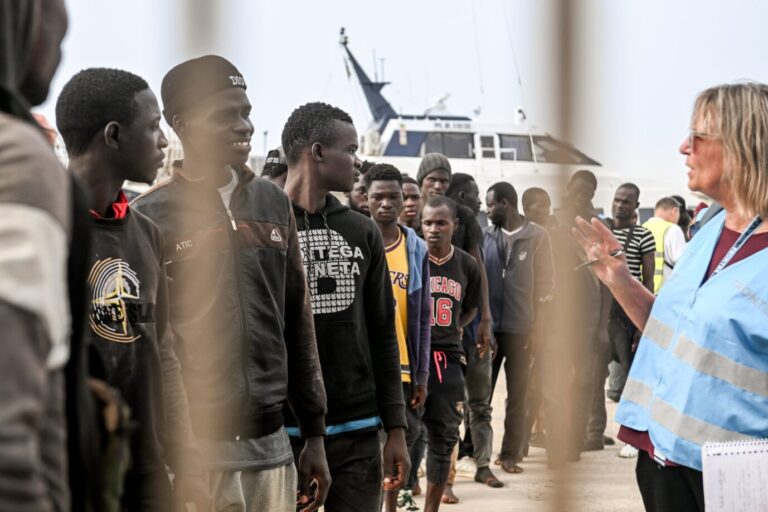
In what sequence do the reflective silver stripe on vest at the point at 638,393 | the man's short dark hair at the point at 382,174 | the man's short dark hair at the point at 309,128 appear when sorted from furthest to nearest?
the man's short dark hair at the point at 382,174 → the man's short dark hair at the point at 309,128 → the reflective silver stripe on vest at the point at 638,393

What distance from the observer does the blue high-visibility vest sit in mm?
2664

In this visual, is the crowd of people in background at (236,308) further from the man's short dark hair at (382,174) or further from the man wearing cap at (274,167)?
the man's short dark hair at (382,174)

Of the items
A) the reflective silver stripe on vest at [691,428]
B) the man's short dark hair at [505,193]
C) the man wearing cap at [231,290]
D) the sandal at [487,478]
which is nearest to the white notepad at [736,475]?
the reflective silver stripe on vest at [691,428]

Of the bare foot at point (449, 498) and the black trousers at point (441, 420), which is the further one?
the bare foot at point (449, 498)

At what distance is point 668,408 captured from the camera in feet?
9.11

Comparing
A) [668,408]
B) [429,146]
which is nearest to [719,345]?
[668,408]

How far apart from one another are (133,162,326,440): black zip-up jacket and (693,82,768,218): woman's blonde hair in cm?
114

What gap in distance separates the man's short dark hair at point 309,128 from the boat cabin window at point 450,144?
12982 millimetres

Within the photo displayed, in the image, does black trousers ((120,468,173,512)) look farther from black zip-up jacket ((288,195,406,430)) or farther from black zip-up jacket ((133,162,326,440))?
black zip-up jacket ((288,195,406,430))

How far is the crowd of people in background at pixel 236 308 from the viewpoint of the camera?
1.18 metres

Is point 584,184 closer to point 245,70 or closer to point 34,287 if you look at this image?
point 245,70

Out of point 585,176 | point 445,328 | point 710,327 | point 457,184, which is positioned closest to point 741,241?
point 710,327

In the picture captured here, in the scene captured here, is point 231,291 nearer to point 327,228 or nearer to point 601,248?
point 327,228

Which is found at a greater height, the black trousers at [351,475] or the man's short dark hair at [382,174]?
the man's short dark hair at [382,174]
